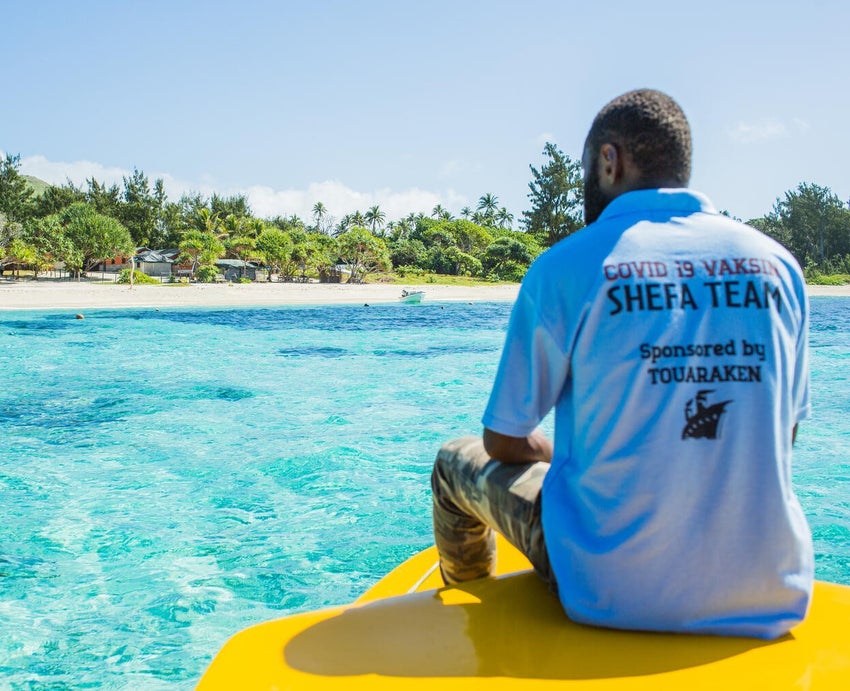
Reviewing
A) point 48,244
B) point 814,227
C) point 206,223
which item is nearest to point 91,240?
point 48,244

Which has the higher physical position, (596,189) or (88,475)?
(596,189)

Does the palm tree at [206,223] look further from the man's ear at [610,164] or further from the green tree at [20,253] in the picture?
the man's ear at [610,164]

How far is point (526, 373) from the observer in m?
1.30

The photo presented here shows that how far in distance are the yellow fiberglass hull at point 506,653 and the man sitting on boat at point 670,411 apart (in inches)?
2.2

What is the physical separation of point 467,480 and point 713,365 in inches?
24.0

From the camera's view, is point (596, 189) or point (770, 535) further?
point (596, 189)

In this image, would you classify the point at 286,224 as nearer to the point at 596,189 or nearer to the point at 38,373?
the point at 38,373

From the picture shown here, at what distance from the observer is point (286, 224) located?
253ft

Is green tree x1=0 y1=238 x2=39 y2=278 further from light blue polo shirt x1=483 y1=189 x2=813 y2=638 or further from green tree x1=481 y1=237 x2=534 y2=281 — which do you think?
light blue polo shirt x1=483 y1=189 x2=813 y2=638

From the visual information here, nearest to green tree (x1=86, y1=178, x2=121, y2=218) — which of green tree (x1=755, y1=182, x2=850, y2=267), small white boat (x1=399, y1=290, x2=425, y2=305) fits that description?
small white boat (x1=399, y1=290, x2=425, y2=305)

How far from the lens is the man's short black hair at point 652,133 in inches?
54.1

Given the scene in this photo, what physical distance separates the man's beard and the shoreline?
93.0 feet

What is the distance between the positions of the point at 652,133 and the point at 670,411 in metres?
0.56

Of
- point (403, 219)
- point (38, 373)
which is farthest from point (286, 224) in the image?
point (38, 373)
